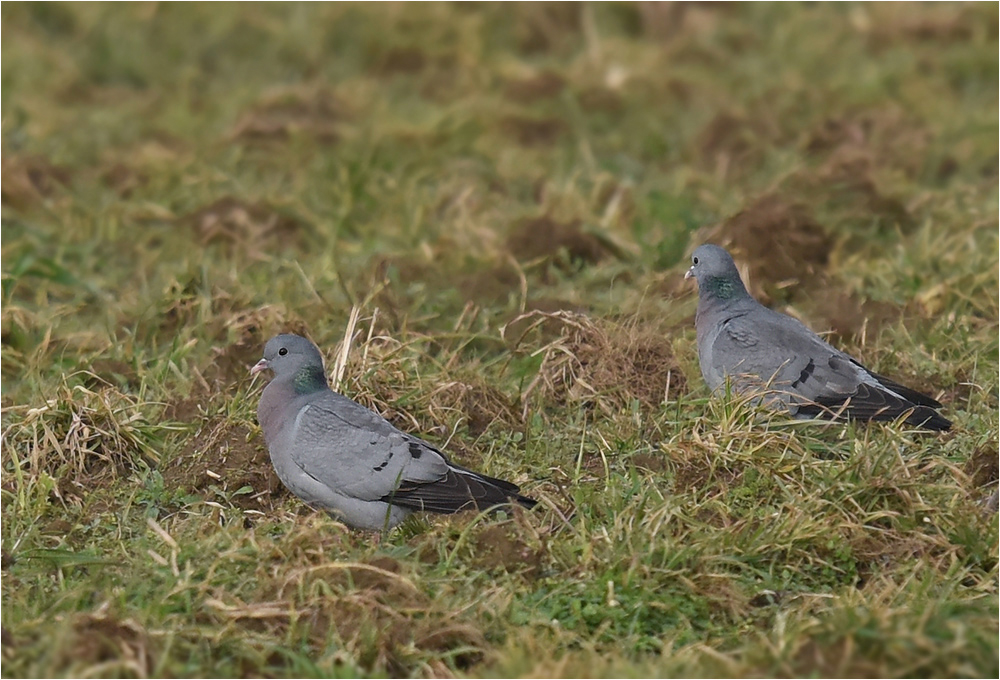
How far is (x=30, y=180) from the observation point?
8836 mm

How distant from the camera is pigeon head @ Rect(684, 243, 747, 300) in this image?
19.8 feet

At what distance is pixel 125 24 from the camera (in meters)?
12.3

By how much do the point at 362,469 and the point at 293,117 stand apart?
5.88m

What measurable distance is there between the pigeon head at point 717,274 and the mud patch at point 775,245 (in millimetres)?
1099

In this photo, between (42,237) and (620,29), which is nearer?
(42,237)

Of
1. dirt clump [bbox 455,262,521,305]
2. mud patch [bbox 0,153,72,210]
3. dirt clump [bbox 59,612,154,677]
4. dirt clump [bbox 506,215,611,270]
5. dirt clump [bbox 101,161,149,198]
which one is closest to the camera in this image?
dirt clump [bbox 59,612,154,677]

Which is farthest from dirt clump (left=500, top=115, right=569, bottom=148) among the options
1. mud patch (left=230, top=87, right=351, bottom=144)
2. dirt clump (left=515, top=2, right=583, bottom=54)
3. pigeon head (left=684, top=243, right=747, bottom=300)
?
pigeon head (left=684, top=243, right=747, bottom=300)

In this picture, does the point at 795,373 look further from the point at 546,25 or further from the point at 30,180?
the point at 546,25

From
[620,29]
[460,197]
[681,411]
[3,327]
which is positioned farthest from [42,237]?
[620,29]

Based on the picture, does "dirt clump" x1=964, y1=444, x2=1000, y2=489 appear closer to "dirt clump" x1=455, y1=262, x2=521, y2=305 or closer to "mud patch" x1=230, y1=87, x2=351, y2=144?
"dirt clump" x1=455, y1=262, x2=521, y2=305

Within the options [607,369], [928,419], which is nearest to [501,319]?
[607,369]

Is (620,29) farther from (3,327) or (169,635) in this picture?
(169,635)

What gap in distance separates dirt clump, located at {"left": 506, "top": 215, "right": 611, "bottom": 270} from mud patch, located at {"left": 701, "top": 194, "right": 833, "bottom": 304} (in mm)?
584

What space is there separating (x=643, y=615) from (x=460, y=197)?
14.9 feet
